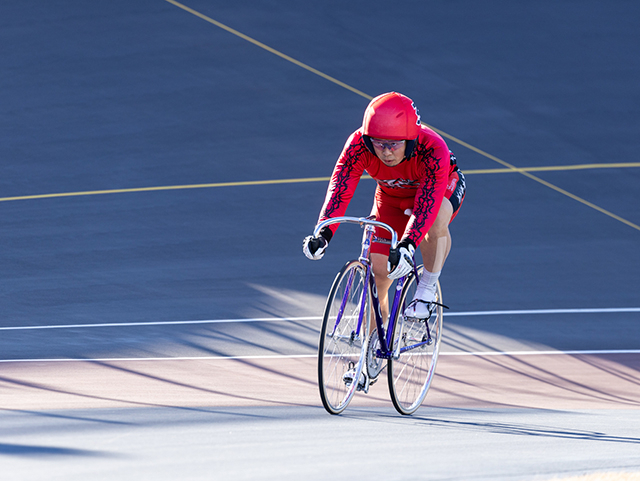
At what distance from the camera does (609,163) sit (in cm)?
1072

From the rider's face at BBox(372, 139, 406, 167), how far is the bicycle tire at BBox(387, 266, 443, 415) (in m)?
0.83

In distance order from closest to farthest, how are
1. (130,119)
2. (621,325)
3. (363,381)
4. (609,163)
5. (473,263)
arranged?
(363,381), (621,325), (473,263), (609,163), (130,119)

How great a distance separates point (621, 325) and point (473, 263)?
5.65 ft

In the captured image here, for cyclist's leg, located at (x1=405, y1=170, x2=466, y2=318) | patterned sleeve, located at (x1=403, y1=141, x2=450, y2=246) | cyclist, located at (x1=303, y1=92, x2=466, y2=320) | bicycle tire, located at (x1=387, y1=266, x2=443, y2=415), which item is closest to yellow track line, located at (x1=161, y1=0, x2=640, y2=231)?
bicycle tire, located at (x1=387, y1=266, x2=443, y2=415)

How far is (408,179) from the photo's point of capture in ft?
14.2

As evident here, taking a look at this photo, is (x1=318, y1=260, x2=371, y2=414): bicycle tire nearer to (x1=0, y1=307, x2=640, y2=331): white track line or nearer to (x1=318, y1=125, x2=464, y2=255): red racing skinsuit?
(x1=318, y1=125, x2=464, y2=255): red racing skinsuit

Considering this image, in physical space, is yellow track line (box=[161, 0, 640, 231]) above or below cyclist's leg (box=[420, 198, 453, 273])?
above

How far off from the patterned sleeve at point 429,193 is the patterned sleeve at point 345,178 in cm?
30

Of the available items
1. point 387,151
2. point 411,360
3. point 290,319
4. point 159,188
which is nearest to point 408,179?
point 387,151

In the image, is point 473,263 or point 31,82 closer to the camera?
point 473,263

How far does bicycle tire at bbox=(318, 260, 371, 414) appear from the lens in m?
4.03

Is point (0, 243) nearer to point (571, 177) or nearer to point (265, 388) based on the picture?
point (265, 388)

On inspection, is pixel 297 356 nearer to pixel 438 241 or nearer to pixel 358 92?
pixel 438 241

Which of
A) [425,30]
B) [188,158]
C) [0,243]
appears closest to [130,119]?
[188,158]
